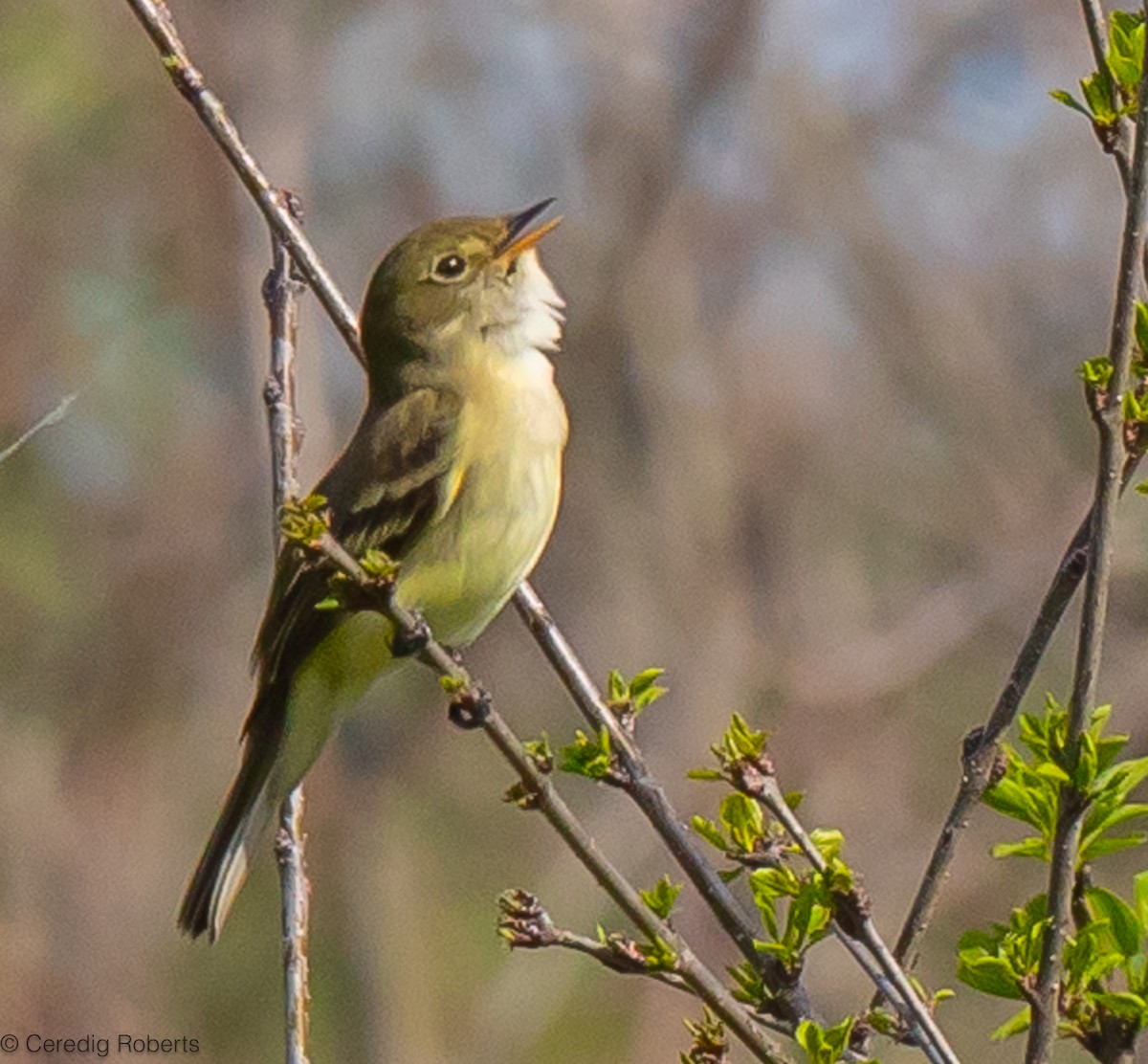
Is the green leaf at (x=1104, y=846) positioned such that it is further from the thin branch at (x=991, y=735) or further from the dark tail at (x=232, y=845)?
the dark tail at (x=232, y=845)

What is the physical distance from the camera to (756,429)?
907 cm

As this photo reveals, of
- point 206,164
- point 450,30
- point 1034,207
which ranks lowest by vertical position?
point 1034,207

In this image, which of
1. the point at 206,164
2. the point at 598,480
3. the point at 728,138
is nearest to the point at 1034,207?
the point at 728,138

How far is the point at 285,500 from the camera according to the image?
2.93m

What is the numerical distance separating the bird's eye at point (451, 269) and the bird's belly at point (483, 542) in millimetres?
528

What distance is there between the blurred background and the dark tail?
3.52m

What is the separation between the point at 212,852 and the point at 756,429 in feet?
17.9

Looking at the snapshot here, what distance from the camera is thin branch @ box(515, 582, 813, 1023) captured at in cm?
246

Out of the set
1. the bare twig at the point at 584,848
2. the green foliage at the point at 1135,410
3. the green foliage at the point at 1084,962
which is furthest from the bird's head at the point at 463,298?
the green foliage at the point at 1084,962

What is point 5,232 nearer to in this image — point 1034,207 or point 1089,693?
point 1034,207

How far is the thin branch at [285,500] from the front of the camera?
2.99m

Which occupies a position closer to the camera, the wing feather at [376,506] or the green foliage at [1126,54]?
the green foliage at [1126,54]

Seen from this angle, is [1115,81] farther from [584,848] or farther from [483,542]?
[483,542]

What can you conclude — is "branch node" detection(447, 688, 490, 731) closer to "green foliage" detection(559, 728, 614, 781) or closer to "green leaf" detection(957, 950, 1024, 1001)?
"green foliage" detection(559, 728, 614, 781)
